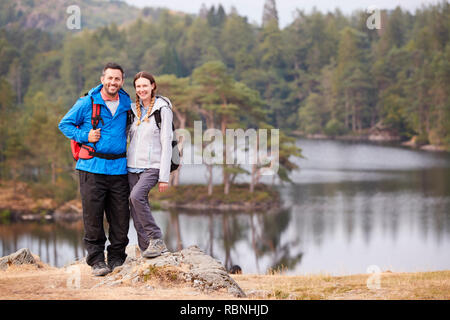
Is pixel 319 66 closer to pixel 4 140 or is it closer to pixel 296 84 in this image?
pixel 296 84

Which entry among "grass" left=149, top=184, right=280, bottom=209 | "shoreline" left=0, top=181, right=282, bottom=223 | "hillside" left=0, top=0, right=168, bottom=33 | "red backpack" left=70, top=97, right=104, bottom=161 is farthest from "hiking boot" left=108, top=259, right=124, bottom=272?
"hillside" left=0, top=0, right=168, bottom=33

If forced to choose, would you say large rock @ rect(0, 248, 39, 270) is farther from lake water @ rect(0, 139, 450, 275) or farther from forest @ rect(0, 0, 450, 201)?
forest @ rect(0, 0, 450, 201)

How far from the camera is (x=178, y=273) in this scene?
458 cm

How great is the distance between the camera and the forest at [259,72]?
27.7 meters

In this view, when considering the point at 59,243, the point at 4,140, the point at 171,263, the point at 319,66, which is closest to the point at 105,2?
the point at 319,66

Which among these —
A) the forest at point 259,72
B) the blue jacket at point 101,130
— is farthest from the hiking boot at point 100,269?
the forest at point 259,72

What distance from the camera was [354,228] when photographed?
2022 cm

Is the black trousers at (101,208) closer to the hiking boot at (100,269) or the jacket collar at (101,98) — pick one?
the hiking boot at (100,269)

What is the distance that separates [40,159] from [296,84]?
1510 inches

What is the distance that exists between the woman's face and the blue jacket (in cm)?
19

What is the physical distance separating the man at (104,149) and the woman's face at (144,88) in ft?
0.52

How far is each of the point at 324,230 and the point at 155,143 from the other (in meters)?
16.2

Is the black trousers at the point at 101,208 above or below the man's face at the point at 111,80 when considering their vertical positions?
below

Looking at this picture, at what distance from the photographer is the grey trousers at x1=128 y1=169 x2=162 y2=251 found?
4578 mm
